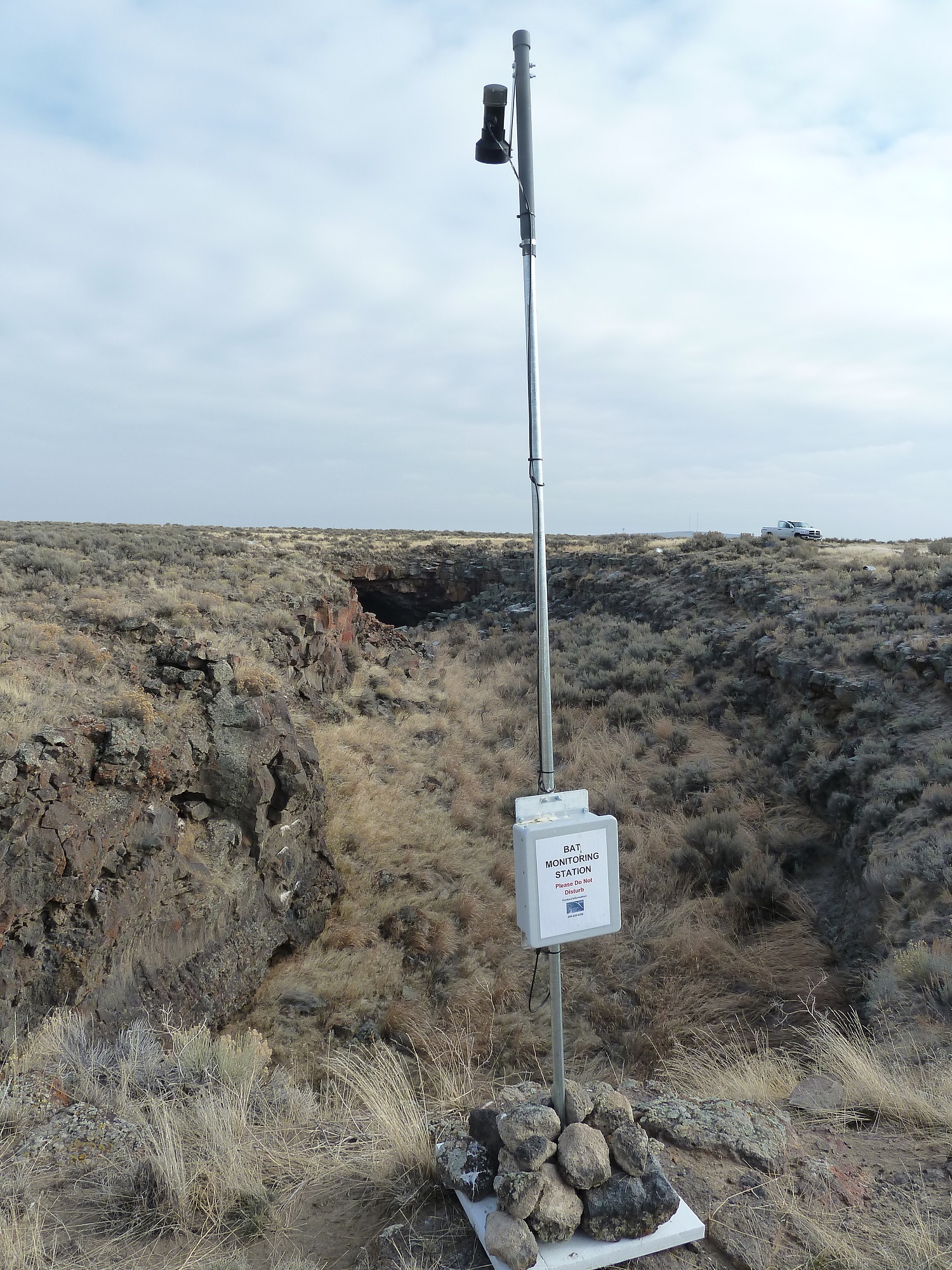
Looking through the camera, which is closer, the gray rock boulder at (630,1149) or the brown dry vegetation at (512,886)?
the gray rock boulder at (630,1149)

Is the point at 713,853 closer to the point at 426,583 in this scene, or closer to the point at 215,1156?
the point at 215,1156

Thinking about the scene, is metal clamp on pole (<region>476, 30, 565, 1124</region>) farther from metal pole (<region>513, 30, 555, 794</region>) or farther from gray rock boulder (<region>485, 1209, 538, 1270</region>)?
gray rock boulder (<region>485, 1209, 538, 1270</region>)

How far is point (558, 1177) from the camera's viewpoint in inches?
121

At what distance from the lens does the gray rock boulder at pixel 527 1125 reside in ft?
10.3

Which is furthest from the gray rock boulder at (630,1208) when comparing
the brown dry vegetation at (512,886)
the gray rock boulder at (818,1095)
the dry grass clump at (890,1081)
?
the dry grass clump at (890,1081)

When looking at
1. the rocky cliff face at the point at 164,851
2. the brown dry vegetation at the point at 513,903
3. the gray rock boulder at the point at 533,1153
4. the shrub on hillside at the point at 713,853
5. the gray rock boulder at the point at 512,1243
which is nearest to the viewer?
the gray rock boulder at the point at 512,1243

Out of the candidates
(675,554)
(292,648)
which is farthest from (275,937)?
(675,554)

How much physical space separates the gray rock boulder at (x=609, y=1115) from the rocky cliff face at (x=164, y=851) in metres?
4.94

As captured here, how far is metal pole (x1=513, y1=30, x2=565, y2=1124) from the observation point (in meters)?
3.31

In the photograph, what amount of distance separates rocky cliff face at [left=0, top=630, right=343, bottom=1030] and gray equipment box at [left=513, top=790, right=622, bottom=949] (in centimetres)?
514

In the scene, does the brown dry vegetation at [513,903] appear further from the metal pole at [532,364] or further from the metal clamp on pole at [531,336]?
the metal pole at [532,364]

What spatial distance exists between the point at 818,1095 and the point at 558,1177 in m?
2.24

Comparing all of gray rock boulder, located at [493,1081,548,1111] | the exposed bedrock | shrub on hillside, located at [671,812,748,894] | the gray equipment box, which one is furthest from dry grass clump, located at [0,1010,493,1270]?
the exposed bedrock

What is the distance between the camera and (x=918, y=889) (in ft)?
24.3
